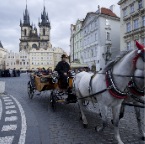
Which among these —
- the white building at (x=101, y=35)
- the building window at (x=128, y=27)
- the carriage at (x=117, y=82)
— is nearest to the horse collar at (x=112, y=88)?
the carriage at (x=117, y=82)

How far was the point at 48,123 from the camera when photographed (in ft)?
23.6

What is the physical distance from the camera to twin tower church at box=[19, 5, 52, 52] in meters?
141

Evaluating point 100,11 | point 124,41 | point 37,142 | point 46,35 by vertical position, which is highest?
point 46,35

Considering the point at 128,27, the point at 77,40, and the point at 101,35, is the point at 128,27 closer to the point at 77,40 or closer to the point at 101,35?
the point at 101,35

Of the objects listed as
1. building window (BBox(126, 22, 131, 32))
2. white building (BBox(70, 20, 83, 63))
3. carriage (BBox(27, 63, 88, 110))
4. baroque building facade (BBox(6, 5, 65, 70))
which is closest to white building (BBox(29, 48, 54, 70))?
baroque building facade (BBox(6, 5, 65, 70))

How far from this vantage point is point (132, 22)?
36.8m

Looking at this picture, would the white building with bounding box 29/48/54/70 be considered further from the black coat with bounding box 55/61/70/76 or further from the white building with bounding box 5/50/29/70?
the black coat with bounding box 55/61/70/76

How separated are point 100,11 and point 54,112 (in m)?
42.3

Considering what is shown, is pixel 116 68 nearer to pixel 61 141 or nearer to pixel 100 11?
pixel 61 141

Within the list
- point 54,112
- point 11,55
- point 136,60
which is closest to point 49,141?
point 136,60

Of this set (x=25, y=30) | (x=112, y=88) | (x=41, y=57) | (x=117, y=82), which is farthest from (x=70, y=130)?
(x=25, y=30)

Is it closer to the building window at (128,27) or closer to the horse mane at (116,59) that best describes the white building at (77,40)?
the building window at (128,27)

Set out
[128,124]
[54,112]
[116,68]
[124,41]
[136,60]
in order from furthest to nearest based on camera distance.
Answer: [124,41]
[54,112]
[128,124]
[116,68]
[136,60]

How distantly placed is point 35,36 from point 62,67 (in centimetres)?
13777
